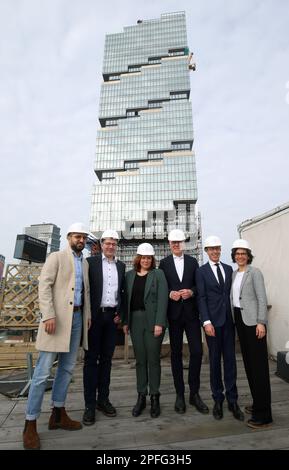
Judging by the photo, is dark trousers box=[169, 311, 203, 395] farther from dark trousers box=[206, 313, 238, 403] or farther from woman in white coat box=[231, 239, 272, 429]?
woman in white coat box=[231, 239, 272, 429]

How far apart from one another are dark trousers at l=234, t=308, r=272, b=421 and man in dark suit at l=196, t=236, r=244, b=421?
15 cm

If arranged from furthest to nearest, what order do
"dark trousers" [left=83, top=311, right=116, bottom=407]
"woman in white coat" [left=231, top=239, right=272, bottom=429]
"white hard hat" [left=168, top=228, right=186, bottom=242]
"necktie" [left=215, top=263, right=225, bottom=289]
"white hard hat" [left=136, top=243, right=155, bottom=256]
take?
1. "white hard hat" [left=168, top=228, right=186, bottom=242]
2. "white hard hat" [left=136, top=243, right=155, bottom=256]
3. "necktie" [left=215, top=263, right=225, bottom=289]
4. "dark trousers" [left=83, top=311, right=116, bottom=407]
5. "woman in white coat" [left=231, top=239, right=272, bottom=429]

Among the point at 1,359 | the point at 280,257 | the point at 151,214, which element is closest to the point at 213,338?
the point at 280,257

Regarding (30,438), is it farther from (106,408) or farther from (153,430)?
(153,430)

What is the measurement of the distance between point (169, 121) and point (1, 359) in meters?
94.4

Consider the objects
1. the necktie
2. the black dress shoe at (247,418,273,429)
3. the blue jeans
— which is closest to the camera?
the blue jeans

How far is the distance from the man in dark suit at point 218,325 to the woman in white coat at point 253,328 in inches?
4.3

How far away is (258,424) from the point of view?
2.23 meters

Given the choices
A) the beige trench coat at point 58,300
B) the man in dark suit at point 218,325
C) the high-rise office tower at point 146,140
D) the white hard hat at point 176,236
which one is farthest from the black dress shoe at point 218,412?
the high-rise office tower at point 146,140

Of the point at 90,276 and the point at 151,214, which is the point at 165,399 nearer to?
the point at 90,276

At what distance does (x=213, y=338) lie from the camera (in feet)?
8.64

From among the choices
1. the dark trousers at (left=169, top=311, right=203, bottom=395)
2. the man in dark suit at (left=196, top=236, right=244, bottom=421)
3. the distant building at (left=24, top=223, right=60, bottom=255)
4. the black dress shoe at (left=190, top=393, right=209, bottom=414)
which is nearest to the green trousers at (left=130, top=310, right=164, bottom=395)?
the dark trousers at (left=169, top=311, right=203, bottom=395)

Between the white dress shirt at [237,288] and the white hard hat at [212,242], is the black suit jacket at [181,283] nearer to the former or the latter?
the white hard hat at [212,242]

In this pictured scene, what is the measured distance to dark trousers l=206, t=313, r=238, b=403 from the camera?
101 inches
